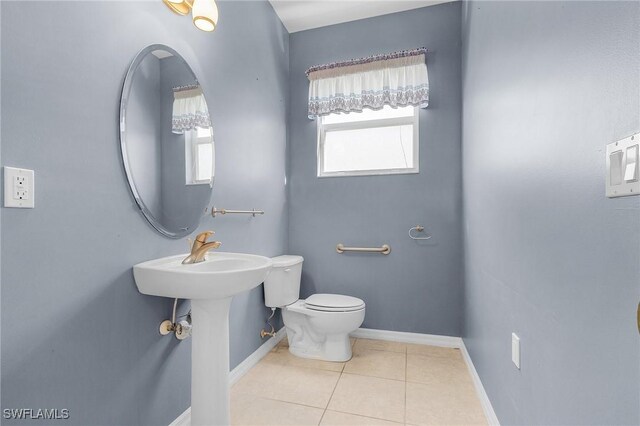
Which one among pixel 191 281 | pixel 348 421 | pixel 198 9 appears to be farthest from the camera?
pixel 348 421

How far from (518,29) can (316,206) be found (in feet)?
6.14

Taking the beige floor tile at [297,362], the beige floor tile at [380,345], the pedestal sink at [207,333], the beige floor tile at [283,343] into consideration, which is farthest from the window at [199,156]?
the beige floor tile at [380,345]

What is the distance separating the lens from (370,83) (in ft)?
8.17

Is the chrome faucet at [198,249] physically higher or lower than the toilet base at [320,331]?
higher

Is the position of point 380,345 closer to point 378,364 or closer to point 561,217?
point 378,364

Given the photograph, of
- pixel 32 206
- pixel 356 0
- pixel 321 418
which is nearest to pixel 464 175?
pixel 356 0

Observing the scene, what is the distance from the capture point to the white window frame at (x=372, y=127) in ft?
8.11

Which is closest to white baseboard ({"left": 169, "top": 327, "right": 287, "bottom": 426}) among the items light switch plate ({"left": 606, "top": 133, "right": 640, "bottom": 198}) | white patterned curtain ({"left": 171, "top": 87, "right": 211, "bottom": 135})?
white patterned curtain ({"left": 171, "top": 87, "right": 211, "bottom": 135})

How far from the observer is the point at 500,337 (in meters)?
1.34

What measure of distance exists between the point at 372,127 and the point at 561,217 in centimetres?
196

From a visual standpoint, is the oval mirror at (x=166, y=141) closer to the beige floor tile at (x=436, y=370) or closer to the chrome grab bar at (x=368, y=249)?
the chrome grab bar at (x=368, y=249)

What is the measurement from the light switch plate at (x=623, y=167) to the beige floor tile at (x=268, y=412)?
1575 mm

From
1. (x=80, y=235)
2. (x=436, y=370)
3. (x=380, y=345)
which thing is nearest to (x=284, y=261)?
(x=380, y=345)

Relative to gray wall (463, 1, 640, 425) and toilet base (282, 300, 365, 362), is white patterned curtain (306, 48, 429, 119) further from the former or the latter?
toilet base (282, 300, 365, 362)
